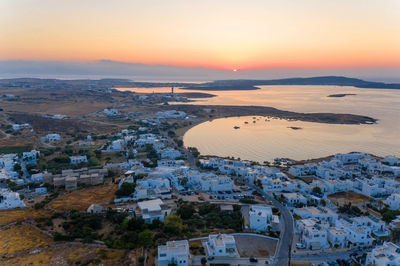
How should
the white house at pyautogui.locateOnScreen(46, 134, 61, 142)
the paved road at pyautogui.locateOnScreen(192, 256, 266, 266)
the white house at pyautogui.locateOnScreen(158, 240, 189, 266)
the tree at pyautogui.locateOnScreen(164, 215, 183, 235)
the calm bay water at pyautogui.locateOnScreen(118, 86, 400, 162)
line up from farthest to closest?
the white house at pyautogui.locateOnScreen(46, 134, 61, 142), the calm bay water at pyautogui.locateOnScreen(118, 86, 400, 162), the tree at pyautogui.locateOnScreen(164, 215, 183, 235), the paved road at pyautogui.locateOnScreen(192, 256, 266, 266), the white house at pyautogui.locateOnScreen(158, 240, 189, 266)

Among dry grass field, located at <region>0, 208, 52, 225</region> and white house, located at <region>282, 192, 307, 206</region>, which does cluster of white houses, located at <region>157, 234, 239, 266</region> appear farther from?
dry grass field, located at <region>0, 208, 52, 225</region>

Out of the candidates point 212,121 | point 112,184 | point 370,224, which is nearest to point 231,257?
point 370,224

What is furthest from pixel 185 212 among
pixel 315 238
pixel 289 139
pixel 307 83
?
pixel 307 83

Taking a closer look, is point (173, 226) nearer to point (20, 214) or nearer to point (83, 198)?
point (83, 198)

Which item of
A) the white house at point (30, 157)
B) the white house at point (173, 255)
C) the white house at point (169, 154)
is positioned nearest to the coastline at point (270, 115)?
the white house at point (169, 154)

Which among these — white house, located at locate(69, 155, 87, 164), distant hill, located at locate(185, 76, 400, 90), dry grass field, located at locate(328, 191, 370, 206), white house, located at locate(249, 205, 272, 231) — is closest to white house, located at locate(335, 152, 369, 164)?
dry grass field, located at locate(328, 191, 370, 206)

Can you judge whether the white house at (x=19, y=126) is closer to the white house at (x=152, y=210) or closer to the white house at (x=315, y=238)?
the white house at (x=152, y=210)
